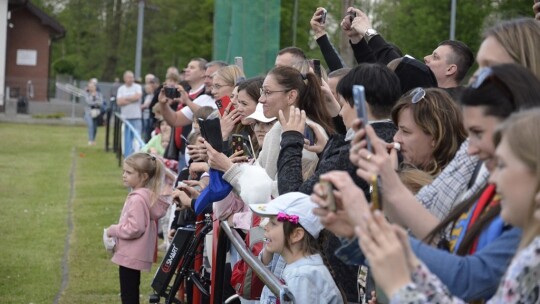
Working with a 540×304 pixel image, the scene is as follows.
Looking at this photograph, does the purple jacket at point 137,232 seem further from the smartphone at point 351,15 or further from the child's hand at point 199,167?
the smartphone at point 351,15

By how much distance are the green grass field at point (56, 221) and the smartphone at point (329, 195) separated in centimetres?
729

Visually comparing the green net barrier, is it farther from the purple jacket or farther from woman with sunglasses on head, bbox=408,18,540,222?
woman with sunglasses on head, bbox=408,18,540,222

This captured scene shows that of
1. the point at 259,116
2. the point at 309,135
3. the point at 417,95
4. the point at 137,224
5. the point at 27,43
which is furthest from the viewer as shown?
the point at 27,43

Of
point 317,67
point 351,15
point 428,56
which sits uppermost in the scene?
point 351,15

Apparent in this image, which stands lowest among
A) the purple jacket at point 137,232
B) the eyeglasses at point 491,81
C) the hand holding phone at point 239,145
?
the purple jacket at point 137,232

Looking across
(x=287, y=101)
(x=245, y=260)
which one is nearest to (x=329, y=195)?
(x=245, y=260)

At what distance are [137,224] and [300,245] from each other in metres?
3.77

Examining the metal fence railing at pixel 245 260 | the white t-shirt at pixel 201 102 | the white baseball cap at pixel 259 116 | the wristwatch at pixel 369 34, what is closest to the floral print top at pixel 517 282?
the metal fence railing at pixel 245 260

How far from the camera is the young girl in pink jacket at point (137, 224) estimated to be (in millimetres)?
9266

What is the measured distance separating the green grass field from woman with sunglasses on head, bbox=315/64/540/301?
7.07 meters

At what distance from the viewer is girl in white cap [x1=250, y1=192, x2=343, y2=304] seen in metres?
Result: 5.52

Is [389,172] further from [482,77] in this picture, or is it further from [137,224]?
[137,224]

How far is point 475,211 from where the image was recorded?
3783mm

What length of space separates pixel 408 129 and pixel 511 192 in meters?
1.99
